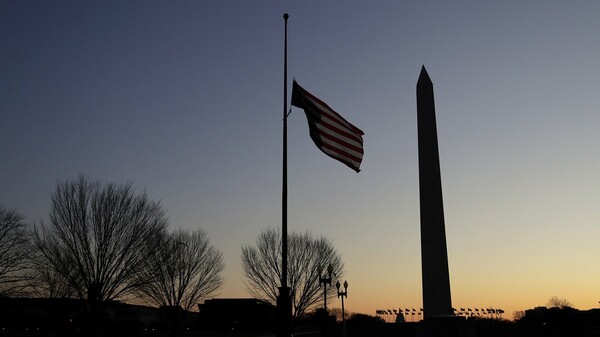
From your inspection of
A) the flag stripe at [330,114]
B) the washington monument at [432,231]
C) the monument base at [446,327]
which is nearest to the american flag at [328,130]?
the flag stripe at [330,114]

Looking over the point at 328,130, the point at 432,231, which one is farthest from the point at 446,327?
the point at 328,130

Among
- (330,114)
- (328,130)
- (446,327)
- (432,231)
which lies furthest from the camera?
(432,231)

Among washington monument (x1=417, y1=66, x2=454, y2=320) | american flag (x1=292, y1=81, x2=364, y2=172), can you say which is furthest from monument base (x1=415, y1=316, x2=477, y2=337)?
american flag (x1=292, y1=81, x2=364, y2=172)

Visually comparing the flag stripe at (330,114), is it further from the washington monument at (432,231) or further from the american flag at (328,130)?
the washington monument at (432,231)

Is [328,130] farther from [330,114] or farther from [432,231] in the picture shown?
[432,231]

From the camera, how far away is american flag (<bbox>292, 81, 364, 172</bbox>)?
55.4 ft

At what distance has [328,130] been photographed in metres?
17.3

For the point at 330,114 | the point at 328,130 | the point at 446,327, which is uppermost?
the point at 330,114

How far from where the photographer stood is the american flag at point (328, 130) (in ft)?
55.4

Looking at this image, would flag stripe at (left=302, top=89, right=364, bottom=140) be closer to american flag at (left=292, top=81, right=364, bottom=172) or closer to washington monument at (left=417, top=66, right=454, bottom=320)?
american flag at (left=292, top=81, right=364, bottom=172)

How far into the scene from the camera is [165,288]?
50688 millimetres

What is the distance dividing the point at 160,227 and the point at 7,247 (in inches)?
694

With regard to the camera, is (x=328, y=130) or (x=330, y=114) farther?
(x=330, y=114)

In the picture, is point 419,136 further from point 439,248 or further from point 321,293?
point 321,293
